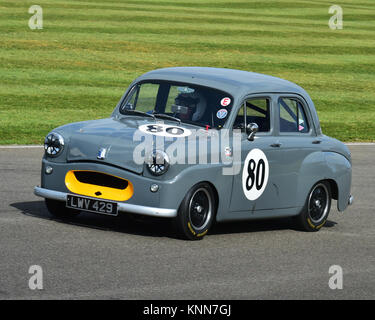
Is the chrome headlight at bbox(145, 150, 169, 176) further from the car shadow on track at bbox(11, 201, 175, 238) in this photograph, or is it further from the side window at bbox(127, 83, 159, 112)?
the side window at bbox(127, 83, 159, 112)

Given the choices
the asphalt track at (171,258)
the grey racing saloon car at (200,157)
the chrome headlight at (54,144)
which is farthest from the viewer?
the chrome headlight at (54,144)

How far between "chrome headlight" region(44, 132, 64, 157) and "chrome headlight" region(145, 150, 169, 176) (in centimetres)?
107

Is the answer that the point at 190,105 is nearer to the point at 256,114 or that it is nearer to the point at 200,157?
the point at 256,114

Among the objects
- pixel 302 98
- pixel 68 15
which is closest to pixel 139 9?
pixel 68 15

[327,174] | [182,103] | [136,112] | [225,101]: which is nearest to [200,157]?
[225,101]

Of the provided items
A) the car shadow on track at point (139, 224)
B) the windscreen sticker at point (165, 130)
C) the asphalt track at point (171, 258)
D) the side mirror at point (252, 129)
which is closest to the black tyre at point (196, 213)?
the asphalt track at point (171, 258)

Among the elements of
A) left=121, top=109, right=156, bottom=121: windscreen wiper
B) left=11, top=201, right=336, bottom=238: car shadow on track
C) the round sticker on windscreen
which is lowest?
left=11, top=201, right=336, bottom=238: car shadow on track

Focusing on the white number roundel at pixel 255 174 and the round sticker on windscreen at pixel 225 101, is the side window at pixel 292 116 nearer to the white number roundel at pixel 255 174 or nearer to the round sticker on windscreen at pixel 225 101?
the white number roundel at pixel 255 174

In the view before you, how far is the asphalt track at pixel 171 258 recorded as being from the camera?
6.93 metres

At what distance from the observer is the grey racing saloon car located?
336 inches

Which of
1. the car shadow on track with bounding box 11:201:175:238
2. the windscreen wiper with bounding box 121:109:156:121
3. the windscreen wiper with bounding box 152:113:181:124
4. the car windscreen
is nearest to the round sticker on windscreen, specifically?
the car windscreen

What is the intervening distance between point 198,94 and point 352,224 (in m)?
2.50

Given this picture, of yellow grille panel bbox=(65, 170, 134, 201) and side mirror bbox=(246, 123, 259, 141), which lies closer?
yellow grille panel bbox=(65, 170, 134, 201)

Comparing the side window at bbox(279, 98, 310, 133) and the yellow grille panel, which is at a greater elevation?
the side window at bbox(279, 98, 310, 133)
